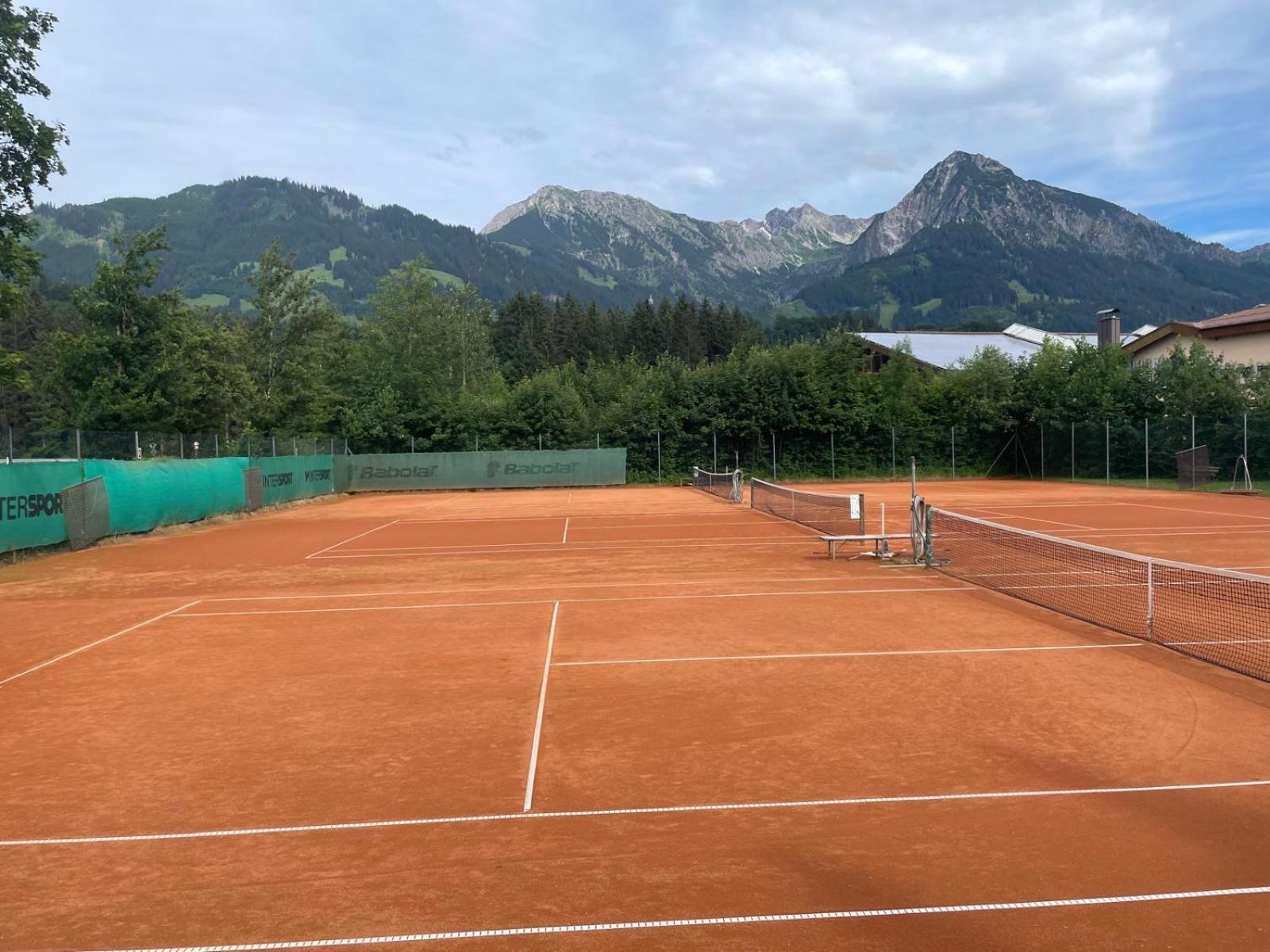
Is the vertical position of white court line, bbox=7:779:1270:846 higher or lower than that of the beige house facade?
lower

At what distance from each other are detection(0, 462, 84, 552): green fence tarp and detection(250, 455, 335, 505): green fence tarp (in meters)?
11.6

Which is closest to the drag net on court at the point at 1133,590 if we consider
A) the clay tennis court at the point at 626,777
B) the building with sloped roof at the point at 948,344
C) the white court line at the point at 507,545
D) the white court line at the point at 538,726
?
the clay tennis court at the point at 626,777

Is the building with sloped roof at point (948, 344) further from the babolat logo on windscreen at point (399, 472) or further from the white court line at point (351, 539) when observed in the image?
the white court line at point (351, 539)

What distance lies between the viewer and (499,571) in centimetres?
1555

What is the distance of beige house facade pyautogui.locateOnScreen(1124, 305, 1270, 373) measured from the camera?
46.3m

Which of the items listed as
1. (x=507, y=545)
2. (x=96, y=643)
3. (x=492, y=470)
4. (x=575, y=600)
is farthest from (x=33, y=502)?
(x=492, y=470)

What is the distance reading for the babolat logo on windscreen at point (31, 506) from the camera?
17.8 m

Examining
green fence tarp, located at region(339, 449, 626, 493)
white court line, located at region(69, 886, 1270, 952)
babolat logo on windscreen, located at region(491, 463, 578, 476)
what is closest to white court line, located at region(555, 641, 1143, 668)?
white court line, located at region(69, 886, 1270, 952)

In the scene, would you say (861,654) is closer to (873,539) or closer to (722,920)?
(722,920)

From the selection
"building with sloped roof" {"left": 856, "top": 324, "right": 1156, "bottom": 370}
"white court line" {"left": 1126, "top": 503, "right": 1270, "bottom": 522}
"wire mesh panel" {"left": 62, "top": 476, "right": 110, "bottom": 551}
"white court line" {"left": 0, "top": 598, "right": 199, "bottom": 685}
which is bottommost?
"white court line" {"left": 0, "top": 598, "right": 199, "bottom": 685}

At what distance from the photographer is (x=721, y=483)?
42250 millimetres

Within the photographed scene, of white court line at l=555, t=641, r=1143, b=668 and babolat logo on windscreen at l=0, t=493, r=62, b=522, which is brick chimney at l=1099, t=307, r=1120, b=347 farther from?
babolat logo on windscreen at l=0, t=493, r=62, b=522

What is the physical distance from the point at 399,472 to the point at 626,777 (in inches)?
1652

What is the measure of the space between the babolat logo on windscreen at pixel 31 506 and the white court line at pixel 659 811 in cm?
1574
